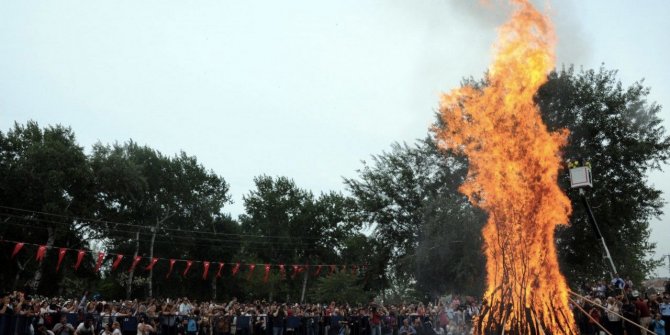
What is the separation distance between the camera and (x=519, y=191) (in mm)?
15523

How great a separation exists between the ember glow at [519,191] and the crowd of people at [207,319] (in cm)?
800

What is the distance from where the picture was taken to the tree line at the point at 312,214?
102 ft

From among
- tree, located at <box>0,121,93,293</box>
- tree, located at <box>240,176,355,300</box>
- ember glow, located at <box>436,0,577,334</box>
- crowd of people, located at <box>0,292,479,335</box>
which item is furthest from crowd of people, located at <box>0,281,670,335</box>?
tree, located at <box>240,176,355,300</box>

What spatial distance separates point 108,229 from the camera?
48.4 metres

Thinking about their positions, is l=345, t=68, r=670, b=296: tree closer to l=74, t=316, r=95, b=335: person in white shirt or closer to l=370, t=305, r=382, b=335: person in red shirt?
l=370, t=305, r=382, b=335: person in red shirt

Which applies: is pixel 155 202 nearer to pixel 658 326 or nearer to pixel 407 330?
pixel 407 330

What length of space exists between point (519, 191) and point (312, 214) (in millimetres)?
49701

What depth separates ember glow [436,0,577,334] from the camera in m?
13.6

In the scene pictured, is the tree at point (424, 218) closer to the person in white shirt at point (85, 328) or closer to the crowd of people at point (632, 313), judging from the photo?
the crowd of people at point (632, 313)

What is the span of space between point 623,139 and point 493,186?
19314 mm

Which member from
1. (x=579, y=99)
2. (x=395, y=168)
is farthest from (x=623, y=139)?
(x=395, y=168)

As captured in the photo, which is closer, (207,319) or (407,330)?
(407,330)

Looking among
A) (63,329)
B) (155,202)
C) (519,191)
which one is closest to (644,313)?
(519,191)

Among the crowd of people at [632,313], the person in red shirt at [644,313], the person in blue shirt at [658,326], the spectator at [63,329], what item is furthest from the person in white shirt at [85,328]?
the person in blue shirt at [658,326]
